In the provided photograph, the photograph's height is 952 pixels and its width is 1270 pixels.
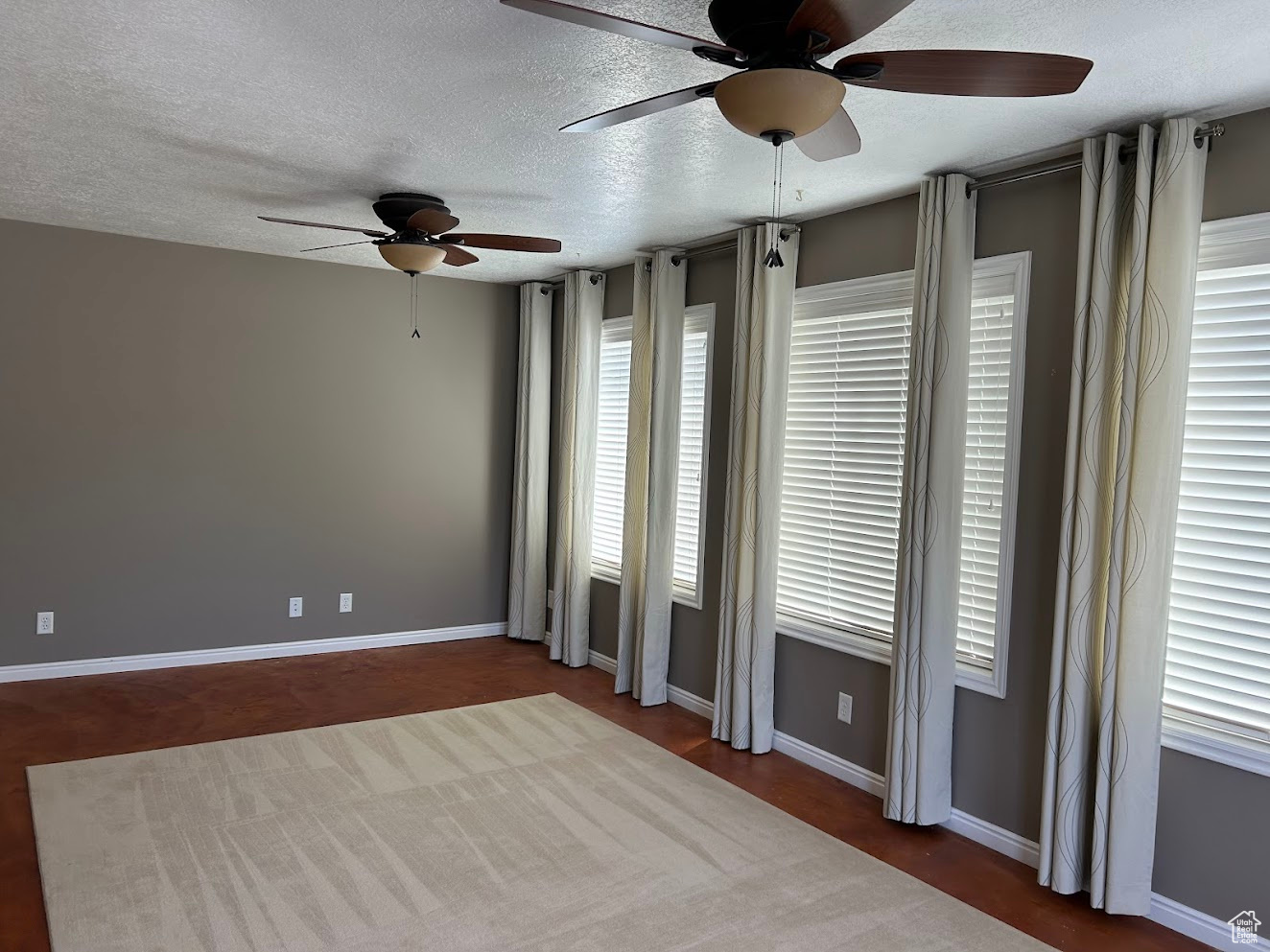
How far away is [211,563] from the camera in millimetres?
5633

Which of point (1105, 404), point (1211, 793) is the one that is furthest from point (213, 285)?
point (1211, 793)

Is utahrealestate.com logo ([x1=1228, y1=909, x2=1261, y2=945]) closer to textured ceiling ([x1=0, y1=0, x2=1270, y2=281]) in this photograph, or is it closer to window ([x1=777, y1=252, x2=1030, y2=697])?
window ([x1=777, y1=252, x2=1030, y2=697])

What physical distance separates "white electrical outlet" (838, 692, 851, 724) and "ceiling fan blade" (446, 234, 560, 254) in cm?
246

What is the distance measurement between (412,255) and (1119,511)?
10.0ft

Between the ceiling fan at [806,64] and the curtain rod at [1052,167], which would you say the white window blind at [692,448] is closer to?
the curtain rod at [1052,167]

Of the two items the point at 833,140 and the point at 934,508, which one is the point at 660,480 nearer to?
the point at 934,508

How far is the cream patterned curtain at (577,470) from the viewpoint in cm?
593

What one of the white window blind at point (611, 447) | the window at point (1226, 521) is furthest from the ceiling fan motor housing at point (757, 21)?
the white window blind at point (611, 447)

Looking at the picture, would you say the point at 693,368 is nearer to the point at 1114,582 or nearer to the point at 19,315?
the point at 1114,582

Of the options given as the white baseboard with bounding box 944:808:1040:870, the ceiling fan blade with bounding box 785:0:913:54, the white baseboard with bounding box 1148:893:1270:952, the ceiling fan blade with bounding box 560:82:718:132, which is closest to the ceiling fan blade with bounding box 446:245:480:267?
the ceiling fan blade with bounding box 560:82:718:132

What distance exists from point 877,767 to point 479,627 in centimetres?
357

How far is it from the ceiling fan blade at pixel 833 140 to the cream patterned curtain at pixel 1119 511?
44.4 inches

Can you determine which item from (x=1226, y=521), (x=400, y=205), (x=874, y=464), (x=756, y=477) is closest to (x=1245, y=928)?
(x=1226, y=521)

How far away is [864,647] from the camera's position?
4.01 meters
